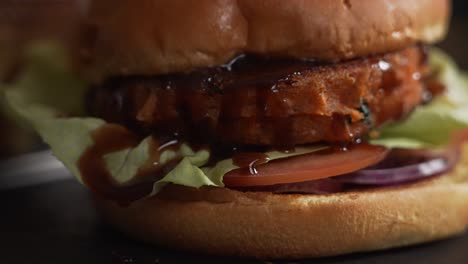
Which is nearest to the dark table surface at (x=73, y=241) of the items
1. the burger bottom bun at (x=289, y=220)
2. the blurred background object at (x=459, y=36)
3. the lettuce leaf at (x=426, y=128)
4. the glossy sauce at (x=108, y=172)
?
the burger bottom bun at (x=289, y=220)

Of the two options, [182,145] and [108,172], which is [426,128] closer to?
[182,145]

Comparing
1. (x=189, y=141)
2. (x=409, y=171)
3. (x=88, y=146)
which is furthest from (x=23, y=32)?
(x=409, y=171)

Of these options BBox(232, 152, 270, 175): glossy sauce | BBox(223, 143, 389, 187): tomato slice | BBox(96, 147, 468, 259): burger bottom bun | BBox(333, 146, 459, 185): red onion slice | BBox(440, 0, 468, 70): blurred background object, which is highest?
BBox(440, 0, 468, 70): blurred background object

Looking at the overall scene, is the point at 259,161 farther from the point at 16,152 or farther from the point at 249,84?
the point at 16,152

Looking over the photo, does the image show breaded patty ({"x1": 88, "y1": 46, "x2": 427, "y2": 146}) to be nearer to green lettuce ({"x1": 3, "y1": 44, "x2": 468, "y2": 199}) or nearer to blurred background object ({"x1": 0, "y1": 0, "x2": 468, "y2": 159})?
green lettuce ({"x1": 3, "y1": 44, "x2": 468, "y2": 199})

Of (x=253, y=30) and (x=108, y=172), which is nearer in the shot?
(x=253, y=30)

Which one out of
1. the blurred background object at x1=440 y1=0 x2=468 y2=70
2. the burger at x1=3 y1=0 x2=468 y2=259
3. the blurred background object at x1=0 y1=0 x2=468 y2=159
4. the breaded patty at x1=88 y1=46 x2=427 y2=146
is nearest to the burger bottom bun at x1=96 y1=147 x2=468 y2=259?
the burger at x1=3 y1=0 x2=468 y2=259
